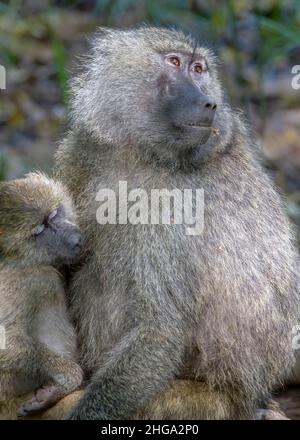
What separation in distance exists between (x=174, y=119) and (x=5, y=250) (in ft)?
3.05

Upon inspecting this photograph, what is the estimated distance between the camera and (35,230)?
488 cm

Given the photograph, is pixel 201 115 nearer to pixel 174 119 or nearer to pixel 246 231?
pixel 174 119

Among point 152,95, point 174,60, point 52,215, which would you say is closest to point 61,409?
point 52,215

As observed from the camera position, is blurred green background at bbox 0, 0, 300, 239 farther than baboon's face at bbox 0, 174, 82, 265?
Yes

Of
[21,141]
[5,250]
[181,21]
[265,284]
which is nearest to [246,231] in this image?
[265,284]

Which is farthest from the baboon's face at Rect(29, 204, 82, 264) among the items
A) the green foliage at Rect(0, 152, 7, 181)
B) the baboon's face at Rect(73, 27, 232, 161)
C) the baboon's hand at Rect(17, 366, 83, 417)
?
the green foliage at Rect(0, 152, 7, 181)

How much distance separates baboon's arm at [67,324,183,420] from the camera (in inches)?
183

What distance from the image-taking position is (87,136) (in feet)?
A: 16.5

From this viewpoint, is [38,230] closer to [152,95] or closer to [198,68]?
[152,95]

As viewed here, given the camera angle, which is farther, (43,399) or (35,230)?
(35,230)

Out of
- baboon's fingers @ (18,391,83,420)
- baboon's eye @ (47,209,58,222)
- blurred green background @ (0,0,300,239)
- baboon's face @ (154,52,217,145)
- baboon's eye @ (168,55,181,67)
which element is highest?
blurred green background @ (0,0,300,239)

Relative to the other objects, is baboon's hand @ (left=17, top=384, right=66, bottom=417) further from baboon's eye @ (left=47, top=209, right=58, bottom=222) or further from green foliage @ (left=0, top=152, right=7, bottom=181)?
green foliage @ (left=0, top=152, right=7, bottom=181)

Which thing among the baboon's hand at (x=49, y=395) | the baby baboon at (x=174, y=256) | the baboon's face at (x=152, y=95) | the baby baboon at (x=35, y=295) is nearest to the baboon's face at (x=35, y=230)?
the baby baboon at (x=35, y=295)

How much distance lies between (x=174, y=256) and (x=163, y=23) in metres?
3.50
